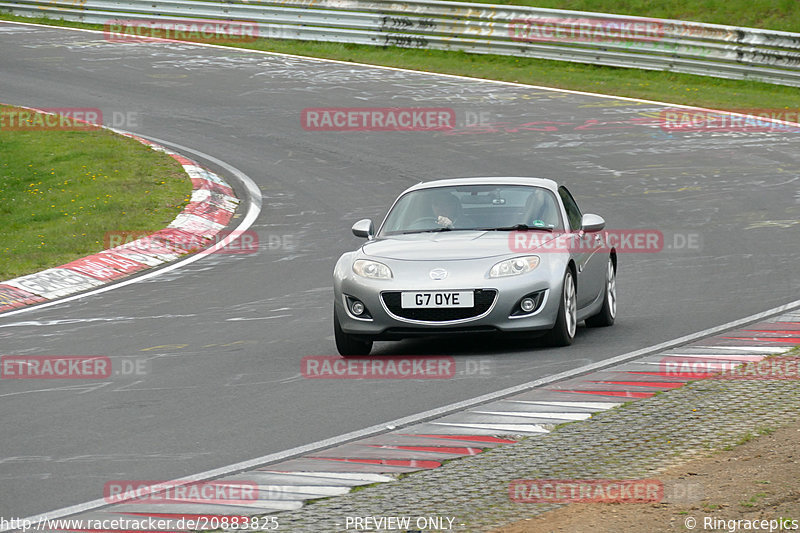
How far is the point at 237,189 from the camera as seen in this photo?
769 inches

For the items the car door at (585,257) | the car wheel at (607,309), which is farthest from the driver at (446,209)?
the car wheel at (607,309)

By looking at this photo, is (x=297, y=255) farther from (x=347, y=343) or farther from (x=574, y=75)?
(x=574, y=75)

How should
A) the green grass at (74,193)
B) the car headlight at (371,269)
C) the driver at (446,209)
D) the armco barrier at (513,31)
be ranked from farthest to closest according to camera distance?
the armco barrier at (513,31) < the green grass at (74,193) < the driver at (446,209) < the car headlight at (371,269)

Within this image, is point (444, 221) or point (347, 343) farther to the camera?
point (444, 221)

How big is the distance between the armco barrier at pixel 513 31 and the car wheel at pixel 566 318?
56.4 feet

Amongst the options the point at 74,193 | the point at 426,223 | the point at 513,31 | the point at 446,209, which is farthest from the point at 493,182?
the point at 513,31

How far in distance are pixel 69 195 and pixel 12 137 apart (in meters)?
4.38

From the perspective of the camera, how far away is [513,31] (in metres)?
29.2

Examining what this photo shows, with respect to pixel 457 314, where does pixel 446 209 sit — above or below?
above

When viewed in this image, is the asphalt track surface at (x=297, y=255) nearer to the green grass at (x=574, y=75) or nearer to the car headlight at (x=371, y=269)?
the car headlight at (x=371, y=269)

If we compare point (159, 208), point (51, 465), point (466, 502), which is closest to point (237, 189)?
point (159, 208)

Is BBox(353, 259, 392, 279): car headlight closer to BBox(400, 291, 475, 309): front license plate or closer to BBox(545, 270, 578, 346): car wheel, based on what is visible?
BBox(400, 291, 475, 309): front license plate

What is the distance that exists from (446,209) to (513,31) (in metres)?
18.9

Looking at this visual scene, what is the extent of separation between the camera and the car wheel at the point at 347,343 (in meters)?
10.1
